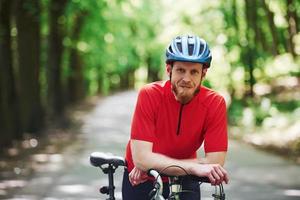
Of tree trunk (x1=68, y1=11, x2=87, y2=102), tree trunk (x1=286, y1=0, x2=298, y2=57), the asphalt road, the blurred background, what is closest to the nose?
the asphalt road

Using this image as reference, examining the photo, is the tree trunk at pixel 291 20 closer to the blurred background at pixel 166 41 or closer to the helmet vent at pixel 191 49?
the blurred background at pixel 166 41

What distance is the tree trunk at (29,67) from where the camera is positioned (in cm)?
1744

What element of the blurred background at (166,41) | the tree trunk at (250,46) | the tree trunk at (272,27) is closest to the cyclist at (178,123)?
the blurred background at (166,41)

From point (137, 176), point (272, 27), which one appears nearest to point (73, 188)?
point (137, 176)

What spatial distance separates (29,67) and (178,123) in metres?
14.7

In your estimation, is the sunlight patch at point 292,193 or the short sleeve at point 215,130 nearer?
the short sleeve at point 215,130

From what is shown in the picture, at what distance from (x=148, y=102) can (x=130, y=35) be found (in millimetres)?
45221

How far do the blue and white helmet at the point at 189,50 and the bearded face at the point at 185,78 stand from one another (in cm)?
7

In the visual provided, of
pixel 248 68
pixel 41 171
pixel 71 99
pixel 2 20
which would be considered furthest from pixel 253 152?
pixel 71 99

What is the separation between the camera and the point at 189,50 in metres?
3.44

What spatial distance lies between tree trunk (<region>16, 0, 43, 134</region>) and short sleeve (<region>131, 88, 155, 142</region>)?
43.9 feet

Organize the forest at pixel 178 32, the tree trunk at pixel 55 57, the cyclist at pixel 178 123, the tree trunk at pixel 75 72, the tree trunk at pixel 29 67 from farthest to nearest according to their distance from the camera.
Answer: the tree trunk at pixel 75 72, the tree trunk at pixel 55 57, the tree trunk at pixel 29 67, the forest at pixel 178 32, the cyclist at pixel 178 123

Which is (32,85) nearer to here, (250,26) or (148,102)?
(250,26)

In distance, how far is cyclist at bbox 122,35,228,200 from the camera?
11.7 ft
